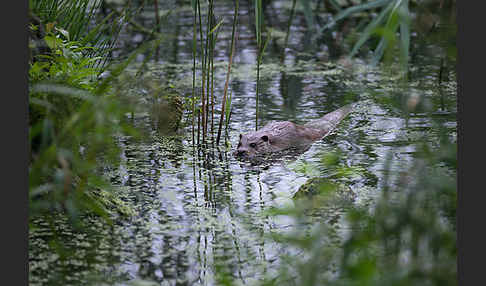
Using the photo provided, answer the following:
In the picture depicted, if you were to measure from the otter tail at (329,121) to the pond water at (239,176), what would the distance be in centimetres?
6

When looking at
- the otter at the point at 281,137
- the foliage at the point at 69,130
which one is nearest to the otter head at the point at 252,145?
the otter at the point at 281,137

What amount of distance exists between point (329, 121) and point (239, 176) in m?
1.30

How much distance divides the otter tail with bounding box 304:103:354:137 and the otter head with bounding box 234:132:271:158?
0.55 metres

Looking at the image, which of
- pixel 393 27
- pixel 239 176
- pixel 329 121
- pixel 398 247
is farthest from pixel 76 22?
pixel 398 247

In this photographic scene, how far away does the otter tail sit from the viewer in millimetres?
5027

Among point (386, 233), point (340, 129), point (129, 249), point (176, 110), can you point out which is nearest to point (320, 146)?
point (340, 129)

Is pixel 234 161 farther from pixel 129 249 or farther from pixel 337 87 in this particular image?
pixel 337 87

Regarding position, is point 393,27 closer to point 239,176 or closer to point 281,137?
point 239,176

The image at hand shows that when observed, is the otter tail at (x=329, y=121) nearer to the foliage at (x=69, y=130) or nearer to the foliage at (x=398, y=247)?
the foliage at (x=69, y=130)

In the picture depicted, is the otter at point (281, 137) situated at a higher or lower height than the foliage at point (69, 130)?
lower

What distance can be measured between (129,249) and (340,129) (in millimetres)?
2536

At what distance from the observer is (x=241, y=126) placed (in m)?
5.20

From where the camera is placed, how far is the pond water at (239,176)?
2.89 meters

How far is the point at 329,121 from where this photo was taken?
514 cm
